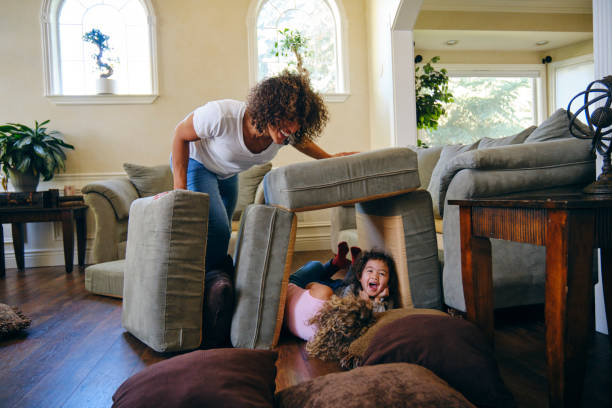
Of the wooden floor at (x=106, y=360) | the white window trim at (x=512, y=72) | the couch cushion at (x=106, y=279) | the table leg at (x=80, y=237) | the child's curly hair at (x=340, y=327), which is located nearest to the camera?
the wooden floor at (x=106, y=360)

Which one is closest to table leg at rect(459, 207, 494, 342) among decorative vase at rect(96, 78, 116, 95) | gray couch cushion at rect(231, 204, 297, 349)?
gray couch cushion at rect(231, 204, 297, 349)

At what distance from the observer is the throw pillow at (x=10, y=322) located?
6.52 feet

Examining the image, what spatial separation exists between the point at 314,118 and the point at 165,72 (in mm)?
3117

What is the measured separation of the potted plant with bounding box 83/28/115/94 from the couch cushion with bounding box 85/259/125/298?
224 centimetres

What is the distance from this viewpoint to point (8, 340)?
6.53 feet

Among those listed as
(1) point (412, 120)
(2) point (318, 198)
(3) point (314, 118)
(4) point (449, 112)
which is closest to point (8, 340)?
(2) point (318, 198)

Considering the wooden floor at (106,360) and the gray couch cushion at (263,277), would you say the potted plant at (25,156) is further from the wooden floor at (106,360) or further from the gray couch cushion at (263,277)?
the gray couch cushion at (263,277)

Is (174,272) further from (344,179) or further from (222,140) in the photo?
(344,179)

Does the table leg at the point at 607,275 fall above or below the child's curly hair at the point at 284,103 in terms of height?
below

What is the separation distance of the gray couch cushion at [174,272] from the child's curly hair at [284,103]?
0.42 metres

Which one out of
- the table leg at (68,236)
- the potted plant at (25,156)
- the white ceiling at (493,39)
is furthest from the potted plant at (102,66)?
the white ceiling at (493,39)

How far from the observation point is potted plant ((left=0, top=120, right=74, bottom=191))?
3838 millimetres

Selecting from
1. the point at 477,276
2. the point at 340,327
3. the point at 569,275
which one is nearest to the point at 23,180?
the point at 340,327

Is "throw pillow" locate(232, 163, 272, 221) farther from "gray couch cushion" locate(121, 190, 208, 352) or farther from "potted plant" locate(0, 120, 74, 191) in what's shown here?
"gray couch cushion" locate(121, 190, 208, 352)
